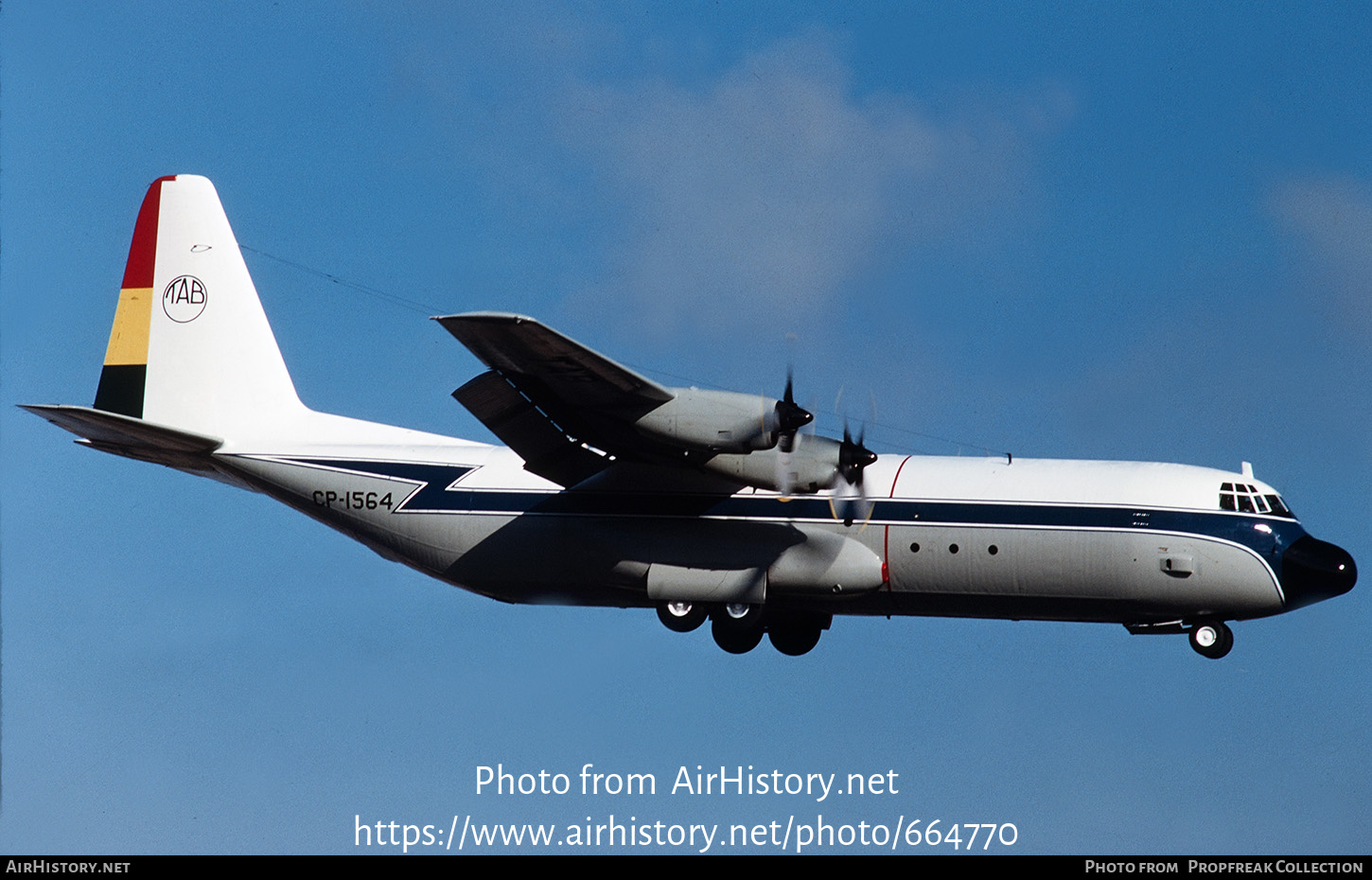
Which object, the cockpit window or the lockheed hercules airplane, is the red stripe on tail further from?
the cockpit window

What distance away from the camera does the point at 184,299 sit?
28891 millimetres

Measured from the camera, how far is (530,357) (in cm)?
2186

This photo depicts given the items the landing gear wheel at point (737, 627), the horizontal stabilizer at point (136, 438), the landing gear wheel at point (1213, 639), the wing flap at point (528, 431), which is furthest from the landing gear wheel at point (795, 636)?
the horizontal stabilizer at point (136, 438)

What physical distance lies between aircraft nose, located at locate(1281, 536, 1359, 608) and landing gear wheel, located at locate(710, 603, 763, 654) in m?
7.86

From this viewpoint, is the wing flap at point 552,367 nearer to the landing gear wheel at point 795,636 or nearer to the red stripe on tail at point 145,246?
the landing gear wheel at point 795,636

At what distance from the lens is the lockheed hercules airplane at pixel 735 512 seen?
23.9 m

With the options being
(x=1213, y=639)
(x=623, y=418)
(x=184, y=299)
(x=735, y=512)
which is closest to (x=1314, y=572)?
(x=1213, y=639)

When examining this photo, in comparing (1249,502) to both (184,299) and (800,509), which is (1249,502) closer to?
(800,509)

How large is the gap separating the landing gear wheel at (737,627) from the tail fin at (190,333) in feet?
26.6

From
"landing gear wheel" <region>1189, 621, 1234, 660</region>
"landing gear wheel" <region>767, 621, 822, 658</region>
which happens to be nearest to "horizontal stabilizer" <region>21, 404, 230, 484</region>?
"landing gear wheel" <region>767, 621, 822, 658</region>

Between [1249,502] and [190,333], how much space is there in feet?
58.2

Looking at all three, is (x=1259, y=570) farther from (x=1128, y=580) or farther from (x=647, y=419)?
(x=647, y=419)

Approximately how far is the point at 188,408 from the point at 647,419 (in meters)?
9.90
